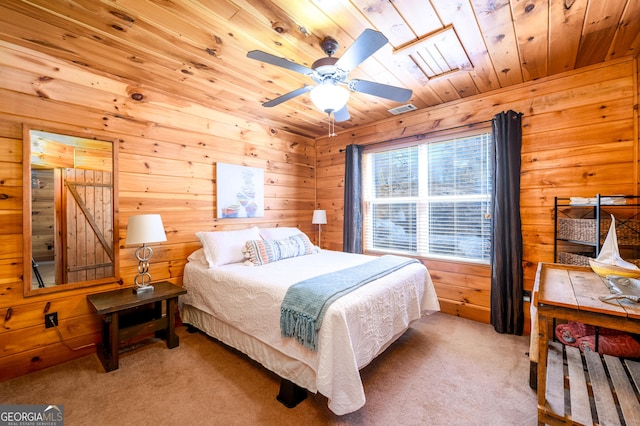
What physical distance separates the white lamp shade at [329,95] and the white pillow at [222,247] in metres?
1.71

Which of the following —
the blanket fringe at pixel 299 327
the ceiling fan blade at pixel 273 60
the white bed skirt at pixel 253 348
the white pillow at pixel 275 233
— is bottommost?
the white bed skirt at pixel 253 348

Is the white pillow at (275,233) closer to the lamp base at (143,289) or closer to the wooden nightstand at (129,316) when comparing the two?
the wooden nightstand at (129,316)

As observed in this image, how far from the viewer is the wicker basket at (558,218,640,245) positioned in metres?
2.04

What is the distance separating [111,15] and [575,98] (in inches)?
147

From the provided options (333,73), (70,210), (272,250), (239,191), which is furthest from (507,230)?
(70,210)

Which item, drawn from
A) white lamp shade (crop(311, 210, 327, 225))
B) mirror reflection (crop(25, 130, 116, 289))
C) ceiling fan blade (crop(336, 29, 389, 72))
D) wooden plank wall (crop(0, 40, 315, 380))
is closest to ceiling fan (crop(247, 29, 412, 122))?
ceiling fan blade (crop(336, 29, 389, 72))

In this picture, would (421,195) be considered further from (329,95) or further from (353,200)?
(329,95)

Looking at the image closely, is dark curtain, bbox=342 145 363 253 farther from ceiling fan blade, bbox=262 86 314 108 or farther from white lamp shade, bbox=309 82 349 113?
white lamp shade, bbox=309 82 349 113

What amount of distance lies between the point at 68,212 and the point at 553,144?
4.37 m

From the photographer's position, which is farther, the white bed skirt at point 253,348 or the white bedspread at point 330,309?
the white bed skirt at point 253,348

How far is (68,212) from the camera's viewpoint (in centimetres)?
229

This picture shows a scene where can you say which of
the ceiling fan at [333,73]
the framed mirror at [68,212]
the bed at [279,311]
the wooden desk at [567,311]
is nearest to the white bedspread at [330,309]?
the bed at [279,311]

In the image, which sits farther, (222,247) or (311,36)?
(222,247)

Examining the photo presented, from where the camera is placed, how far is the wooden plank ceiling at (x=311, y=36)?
66.4 inches
